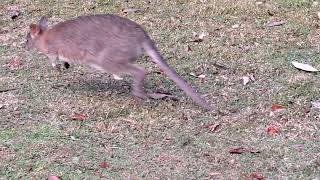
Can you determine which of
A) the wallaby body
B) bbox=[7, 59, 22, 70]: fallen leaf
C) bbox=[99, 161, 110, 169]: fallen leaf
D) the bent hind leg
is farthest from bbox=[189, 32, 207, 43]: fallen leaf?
bbox=[99, 161, 110, 169]: fallen leaf

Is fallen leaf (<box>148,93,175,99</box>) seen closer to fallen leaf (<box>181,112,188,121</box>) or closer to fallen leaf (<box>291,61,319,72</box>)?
fallen leaf (<box>181,112,188,121</box>)

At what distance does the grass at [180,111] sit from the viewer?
4.14 m

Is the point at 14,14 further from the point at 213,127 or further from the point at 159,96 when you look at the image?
the point at 213,127

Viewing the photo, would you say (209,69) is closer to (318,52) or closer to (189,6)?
(318,52)

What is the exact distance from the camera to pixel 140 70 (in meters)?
4.71

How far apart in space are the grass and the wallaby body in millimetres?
253

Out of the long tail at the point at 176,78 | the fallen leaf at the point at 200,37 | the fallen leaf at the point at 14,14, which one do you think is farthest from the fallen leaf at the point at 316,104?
the fallen leaf at the point at 14,14

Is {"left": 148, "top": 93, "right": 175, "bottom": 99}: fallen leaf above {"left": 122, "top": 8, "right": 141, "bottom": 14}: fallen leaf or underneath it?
above

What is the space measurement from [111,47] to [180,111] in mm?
637

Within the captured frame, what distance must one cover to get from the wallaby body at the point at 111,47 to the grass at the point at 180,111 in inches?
10.0

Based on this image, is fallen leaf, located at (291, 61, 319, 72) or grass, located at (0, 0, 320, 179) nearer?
grass, located at (0, 0, 320, 179)

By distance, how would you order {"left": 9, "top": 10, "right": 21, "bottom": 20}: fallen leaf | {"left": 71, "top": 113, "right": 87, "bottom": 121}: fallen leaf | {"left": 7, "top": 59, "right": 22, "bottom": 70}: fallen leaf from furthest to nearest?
{"left": 9, "top": 10, "right": 21, "bottom": 20}: fallen leaf → {"left": 7, "top": 59, "right": 22, "bottom": 70}: fallen leaf → {"left": 71, "top": 113, "right": 87, "bottom": 121}: fallen leaf

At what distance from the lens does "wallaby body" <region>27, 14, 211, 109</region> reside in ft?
15.5

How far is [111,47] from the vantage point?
15.5 feet
